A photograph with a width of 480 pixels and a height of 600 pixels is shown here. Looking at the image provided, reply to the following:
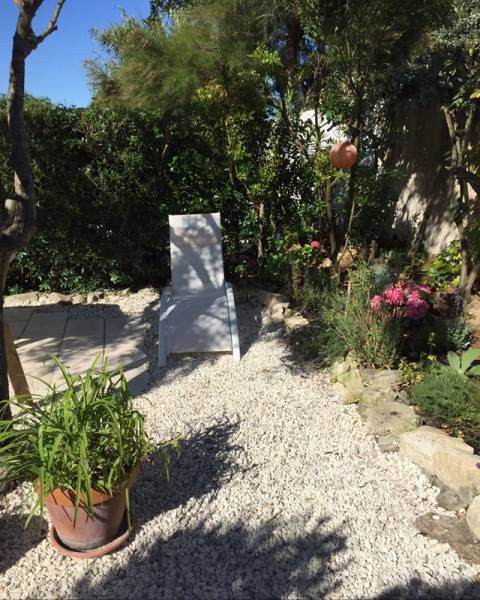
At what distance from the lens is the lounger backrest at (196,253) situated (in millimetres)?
4531

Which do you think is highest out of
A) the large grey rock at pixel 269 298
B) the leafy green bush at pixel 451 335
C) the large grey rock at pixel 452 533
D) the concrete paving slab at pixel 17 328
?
the leafy green bush at pixel 451 335

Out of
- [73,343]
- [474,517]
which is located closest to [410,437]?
[474,517]

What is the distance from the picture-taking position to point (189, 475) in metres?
2.40

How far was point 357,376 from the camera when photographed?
318cm

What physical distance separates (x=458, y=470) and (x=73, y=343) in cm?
325

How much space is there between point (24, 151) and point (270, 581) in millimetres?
2110

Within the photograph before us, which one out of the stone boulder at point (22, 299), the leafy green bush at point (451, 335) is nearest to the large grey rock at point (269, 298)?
the leafy green bush at point (451, 335)

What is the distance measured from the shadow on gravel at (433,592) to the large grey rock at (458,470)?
47cm

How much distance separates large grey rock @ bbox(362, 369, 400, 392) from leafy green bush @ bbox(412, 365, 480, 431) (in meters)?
0.17

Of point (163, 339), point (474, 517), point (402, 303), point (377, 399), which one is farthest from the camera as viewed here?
point (163, 339)

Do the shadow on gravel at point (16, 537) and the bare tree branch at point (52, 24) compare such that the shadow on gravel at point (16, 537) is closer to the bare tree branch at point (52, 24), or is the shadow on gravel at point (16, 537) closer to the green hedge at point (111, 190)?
the bare tree branch at point (52, 24)

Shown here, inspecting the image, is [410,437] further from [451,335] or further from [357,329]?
[451,335]

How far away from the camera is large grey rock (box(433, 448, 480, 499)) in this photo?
215 centimetres

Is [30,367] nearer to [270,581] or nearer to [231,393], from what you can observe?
[231,393]
